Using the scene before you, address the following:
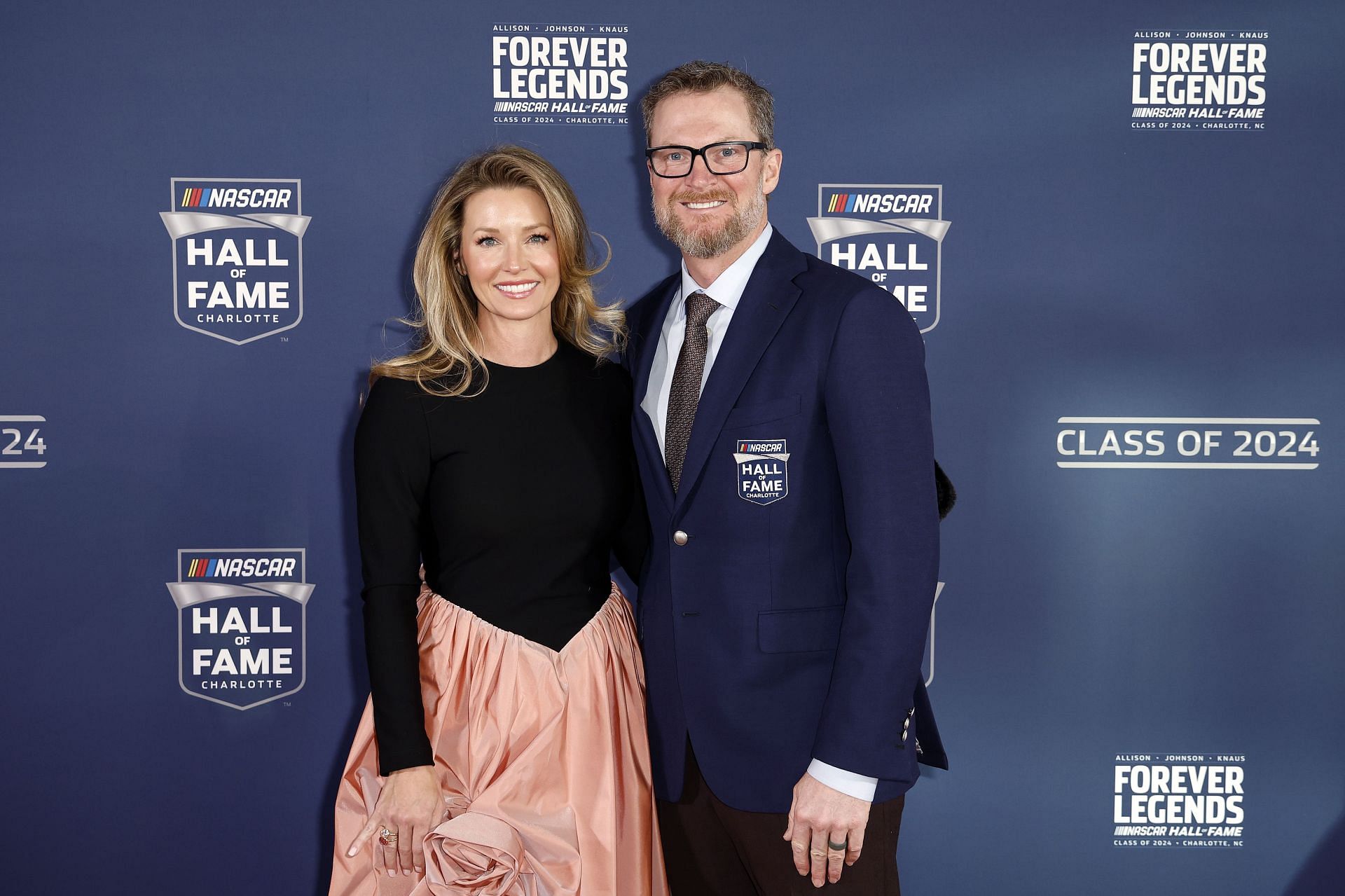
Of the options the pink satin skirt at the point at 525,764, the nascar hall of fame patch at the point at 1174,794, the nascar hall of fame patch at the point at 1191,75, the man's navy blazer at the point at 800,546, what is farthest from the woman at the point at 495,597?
the nascar hall of fame patch at the point at 1191,75

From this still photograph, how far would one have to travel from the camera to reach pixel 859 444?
1387 millimetres

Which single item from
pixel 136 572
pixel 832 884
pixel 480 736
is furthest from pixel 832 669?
pixel 136 572

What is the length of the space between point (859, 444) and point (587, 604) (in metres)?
0.59

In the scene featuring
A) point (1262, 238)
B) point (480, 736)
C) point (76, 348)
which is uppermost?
point (1262, 238)

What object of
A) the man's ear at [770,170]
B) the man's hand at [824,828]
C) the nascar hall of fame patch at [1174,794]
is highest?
the man's ear at [770,170]

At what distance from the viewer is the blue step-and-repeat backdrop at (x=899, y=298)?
7.59 feet

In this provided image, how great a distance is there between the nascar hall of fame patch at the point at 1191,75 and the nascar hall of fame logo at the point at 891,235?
1.88 feet

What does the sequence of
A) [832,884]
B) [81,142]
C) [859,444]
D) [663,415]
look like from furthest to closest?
1. [81,142]
2. [663,415]
3. [832,884]
4. [859,444]

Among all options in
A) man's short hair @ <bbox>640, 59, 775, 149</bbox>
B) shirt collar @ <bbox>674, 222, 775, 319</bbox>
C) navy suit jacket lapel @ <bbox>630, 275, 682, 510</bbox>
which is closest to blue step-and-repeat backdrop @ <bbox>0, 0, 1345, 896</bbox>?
navy suit jacket lapel @ <bbox>630, 275, 682, 510</bbox>

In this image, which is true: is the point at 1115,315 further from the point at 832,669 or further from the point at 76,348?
the point at 76,348

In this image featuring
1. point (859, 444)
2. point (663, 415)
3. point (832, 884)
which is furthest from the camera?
point (663, 415)

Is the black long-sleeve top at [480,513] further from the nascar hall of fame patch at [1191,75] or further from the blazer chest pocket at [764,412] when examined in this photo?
the nascar hall of fame patch at [1191,75]

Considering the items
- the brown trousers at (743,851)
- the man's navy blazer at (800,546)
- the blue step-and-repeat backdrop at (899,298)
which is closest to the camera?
the man's navy blazer at (800,546)

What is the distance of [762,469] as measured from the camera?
1.46 metres
